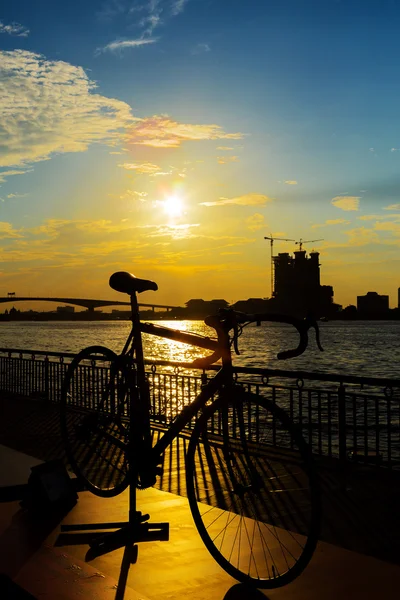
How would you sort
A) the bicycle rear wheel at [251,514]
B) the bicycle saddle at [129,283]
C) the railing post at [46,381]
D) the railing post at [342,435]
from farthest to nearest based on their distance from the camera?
the railing post at [46,381], the railing post at [342,435], the bicycle saddle at [129,283], the bicycle rear wheel at [251,514]

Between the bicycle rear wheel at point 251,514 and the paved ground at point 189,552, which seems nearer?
the bicycle rear wheel at point 251,514

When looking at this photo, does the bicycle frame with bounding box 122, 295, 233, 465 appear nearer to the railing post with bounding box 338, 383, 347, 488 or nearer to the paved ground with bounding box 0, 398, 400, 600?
the paved ground with bounding box 0, 398, 400, 600

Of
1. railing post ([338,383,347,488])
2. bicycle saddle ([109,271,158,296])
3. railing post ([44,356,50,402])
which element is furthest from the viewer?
railing post ([44,356,50,402])

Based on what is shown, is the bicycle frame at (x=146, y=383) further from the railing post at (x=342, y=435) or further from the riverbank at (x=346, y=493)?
the railing post at (x=342, y=435)

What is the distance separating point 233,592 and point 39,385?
12.7 m

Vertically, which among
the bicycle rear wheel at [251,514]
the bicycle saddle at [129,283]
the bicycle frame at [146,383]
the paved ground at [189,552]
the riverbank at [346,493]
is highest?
the bicycle saddle at [129,283]

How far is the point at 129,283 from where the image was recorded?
5535 mm

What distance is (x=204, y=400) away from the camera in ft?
15.4

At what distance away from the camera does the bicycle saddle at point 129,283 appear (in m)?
5.52

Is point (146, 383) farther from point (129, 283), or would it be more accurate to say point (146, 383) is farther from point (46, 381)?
point (46, 381)

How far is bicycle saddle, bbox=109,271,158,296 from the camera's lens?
5.52 metres

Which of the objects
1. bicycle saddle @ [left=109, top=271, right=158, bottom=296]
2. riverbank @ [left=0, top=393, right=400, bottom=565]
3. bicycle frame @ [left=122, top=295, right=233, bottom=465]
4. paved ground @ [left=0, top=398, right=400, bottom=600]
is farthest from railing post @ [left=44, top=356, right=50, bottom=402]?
bicycle saddle @ [left=109, top=271, right=158, bottom=296]

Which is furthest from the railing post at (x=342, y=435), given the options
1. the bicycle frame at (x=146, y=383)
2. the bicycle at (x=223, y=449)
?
the bicycle frame at (x=146, y=383)

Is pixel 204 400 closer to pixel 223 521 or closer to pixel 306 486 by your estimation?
pixel 223 521
